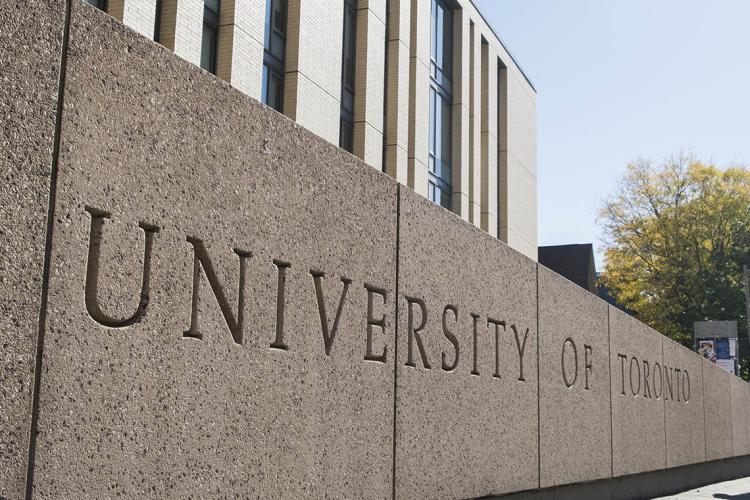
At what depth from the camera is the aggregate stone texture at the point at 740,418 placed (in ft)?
46.6

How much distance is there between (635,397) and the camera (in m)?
8.93

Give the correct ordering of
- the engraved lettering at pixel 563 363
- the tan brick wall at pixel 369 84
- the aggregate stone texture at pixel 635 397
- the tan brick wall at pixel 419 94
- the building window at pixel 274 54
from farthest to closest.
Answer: the tan brick wall at pixel 419 94 < the tan brick wall at pixel 369 84 < the building window at pixel 274 54 < the aggregate stone texture at pixel 635 397 < the engraved lettering at pixel 563 363

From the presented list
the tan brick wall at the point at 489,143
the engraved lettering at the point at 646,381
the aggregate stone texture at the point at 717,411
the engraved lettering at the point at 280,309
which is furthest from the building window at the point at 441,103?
the engraved lettering at the point at 280,309

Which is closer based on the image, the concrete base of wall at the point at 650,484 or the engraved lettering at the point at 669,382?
the concrete base of wall at the point at 650,484

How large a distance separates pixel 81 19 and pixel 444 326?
9.00 ft

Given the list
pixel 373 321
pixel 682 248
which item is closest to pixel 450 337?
pixel 373 321

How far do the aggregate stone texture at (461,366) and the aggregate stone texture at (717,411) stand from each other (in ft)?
23.6

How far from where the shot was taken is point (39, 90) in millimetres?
2568

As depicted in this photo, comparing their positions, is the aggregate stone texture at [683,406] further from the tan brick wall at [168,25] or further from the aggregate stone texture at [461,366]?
the tan brick wall at [168,25]

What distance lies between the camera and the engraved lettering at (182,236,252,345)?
3115mm

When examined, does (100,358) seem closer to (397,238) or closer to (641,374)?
(397,238)

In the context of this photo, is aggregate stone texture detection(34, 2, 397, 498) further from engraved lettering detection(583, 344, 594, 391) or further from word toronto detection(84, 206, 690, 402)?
engraved lettering detection(583, 344, 594, 391)

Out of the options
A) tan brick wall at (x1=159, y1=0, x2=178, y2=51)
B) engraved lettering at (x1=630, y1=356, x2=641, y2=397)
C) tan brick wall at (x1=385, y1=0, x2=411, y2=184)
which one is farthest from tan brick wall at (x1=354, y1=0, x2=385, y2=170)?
engraved lettering at (x1=630, y1=356, x2=641, y2=397)

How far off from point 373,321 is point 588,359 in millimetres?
3714
